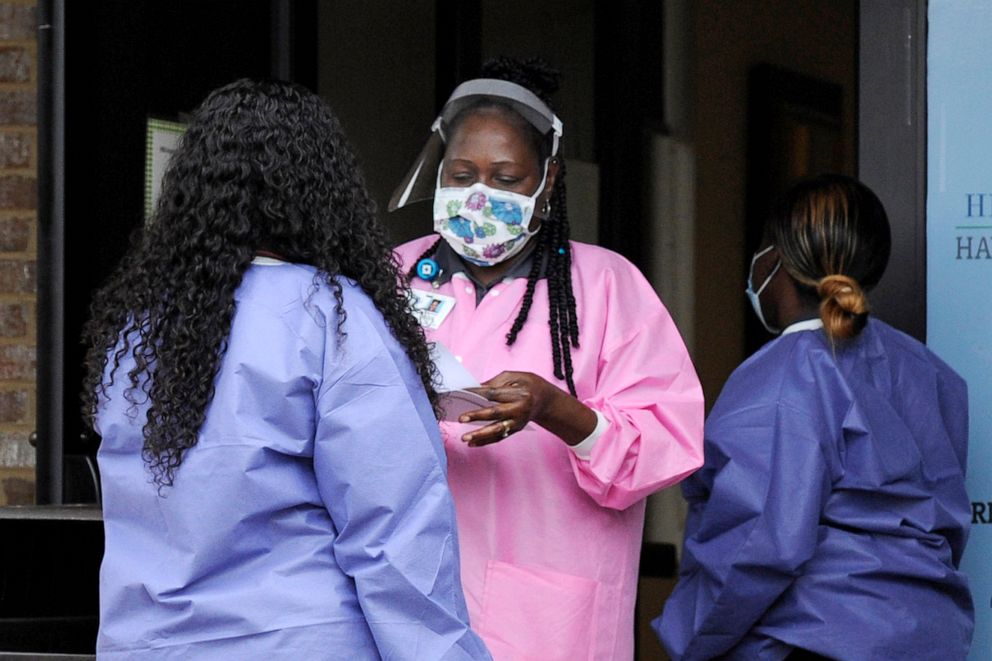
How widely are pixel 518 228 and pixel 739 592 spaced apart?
2.51ft

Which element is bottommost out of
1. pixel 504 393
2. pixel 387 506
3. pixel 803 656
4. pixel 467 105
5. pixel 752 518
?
pixel 803 656

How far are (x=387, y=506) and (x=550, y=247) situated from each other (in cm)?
104

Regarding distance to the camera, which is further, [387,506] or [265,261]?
[265,261]

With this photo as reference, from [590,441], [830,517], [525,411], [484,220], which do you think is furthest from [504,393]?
[830,517]

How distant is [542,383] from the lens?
244 centimetres

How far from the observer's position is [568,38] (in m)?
4.68

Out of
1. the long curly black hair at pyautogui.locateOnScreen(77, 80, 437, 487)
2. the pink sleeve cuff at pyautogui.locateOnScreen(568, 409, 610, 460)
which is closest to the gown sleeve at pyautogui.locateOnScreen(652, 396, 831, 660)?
the pink sleeve cuff at pyautogui.locateOnScreen(568, 409, 610, 460)

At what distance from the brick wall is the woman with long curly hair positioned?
78.7 inches

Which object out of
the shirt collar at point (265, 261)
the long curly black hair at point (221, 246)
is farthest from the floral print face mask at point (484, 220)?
the shirt collar at point (265, 261)

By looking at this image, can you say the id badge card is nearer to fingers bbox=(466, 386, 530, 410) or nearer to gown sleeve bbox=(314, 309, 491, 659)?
fingers bbox=(466, 386, 530, 410)

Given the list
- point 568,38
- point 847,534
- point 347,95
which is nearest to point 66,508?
point 847,534

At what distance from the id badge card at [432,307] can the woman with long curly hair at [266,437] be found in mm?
714

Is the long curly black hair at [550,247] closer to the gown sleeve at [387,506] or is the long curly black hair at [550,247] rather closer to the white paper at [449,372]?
the white paper at [449,372]

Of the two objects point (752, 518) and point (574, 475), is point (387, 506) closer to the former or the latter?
point (574, 475)
